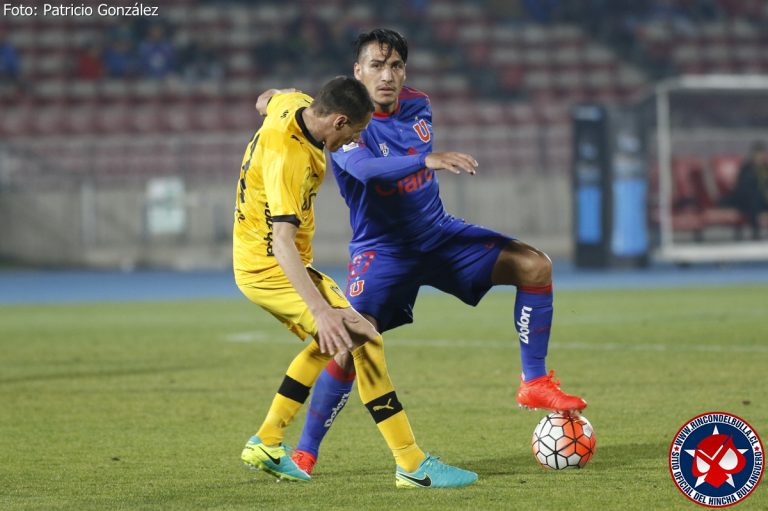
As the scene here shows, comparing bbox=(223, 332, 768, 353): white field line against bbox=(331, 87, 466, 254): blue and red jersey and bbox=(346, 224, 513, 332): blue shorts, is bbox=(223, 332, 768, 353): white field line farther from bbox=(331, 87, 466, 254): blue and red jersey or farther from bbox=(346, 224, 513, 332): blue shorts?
bbox=(331, 87, 466, 254): blue and red jersey

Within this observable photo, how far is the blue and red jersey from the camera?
595 cm

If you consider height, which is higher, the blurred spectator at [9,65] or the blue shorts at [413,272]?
the blurred spectator at [9,65]

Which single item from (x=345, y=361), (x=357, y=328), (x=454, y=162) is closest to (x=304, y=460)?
(x=345, y=361)

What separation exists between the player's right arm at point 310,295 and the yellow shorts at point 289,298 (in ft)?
1.09

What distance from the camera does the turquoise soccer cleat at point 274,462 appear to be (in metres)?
5.38

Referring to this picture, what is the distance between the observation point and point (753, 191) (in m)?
20.9

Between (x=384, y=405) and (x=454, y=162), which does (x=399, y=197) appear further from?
(x=384, y=405)

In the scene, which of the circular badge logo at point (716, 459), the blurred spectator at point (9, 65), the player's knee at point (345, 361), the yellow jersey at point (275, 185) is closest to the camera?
the circular badge logo at point (716, 459)

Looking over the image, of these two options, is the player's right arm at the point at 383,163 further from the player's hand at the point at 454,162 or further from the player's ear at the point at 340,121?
the player's ear at the point at 340,121

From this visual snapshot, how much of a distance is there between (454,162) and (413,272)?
3.60 feet

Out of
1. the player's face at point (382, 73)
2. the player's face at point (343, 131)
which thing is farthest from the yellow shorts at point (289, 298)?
the player's face at point (382, 73)

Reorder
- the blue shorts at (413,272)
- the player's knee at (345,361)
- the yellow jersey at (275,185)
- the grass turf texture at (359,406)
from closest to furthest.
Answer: the yellow jersey at (275,185)
the grass turf texture at (359,406)
the player's knee at (345,361)
the blue shorts at (413,272)

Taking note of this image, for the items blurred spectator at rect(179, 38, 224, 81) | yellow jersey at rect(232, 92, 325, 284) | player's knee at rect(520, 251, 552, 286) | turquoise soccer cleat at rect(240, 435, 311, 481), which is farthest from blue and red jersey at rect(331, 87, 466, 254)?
blurred spectator at rect(179, 38, 224, 81)

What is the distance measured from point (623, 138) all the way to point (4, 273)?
415 inches
